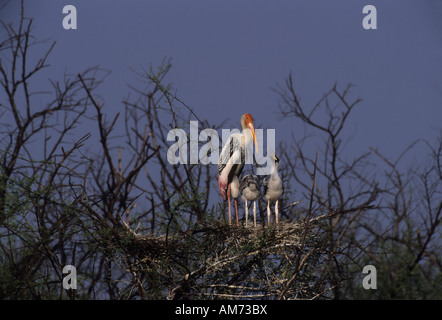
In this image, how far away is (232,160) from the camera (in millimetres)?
9859

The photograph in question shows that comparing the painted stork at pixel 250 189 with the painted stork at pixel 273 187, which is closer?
the painted stork at pixel 273 187

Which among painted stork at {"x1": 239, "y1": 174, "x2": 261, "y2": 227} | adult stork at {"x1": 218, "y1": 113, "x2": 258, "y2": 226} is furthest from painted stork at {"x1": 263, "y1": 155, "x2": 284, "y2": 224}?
adult stork at {"x1": 218, "y1": 113, "x2": 258, "y2": 226}

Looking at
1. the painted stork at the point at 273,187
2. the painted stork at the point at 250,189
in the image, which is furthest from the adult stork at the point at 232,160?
the painted stork at the point at 273,187

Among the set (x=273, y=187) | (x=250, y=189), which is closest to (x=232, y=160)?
(x=250, y=189)

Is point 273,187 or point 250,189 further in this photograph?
point 250,189

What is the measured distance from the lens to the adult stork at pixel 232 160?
388 inches

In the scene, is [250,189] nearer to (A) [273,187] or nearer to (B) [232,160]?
(A) [273,187]

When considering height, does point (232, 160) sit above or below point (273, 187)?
above

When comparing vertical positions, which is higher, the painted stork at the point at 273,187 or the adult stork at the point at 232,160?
the adult stork at the point at 232,160

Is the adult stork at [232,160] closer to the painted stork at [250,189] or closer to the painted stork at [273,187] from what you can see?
the painted stork at [250,189]
